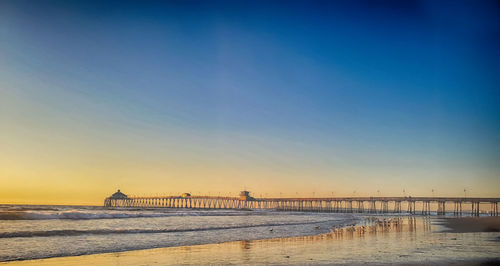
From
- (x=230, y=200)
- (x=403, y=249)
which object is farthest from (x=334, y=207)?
(x=403, y=249)

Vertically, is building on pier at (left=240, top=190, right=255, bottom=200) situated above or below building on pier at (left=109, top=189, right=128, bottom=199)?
above

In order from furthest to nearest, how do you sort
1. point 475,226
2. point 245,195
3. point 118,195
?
1. point 118,195
2. point 245,195
3. point 475,226

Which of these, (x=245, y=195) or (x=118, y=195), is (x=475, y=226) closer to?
(x=245, y=195)

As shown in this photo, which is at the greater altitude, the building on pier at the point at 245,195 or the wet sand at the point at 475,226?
the wet sand at the point at 475,226

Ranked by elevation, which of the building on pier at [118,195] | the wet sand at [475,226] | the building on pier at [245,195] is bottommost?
the building on pier at [118,195]

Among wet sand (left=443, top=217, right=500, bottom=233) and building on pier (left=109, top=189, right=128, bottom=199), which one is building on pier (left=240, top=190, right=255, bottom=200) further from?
wet sand (left=443, top=217, right=500, bottom=233)

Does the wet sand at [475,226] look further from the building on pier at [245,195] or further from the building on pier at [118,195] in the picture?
the building on pier at [118,195]

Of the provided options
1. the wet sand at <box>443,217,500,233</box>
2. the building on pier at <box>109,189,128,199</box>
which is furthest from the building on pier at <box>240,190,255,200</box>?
the wet sand at <box>443,217,500,233</box>

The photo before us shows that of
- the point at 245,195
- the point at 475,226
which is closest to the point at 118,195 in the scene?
the point at 245,195

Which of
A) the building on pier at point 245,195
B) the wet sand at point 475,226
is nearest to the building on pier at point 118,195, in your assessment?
the building on pier at point 245,195

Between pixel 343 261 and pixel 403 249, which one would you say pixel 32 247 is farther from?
pixel 403 249

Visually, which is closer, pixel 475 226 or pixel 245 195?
pixel 475 226

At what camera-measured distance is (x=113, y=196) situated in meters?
180

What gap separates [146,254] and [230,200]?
150m
